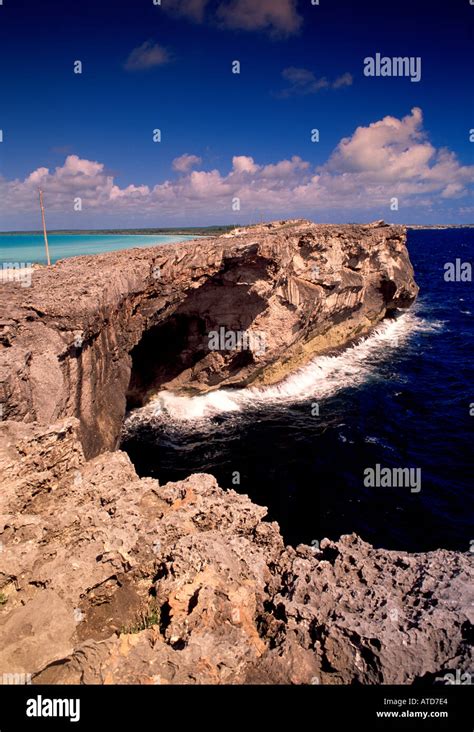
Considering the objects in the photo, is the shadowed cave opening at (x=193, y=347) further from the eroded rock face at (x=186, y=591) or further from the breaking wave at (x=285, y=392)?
the eroded rock face at (x=186, y=591)

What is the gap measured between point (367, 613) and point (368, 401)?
23941 millimetres

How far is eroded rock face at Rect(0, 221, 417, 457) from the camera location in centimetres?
1395

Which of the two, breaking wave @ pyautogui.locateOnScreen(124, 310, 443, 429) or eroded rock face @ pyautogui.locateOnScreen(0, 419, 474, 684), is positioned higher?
eroded rock face @ pyautogui.locateOnScreen(0, 419, 474, 684)

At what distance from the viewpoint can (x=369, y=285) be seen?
1726 inches

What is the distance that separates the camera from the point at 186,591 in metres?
7.59

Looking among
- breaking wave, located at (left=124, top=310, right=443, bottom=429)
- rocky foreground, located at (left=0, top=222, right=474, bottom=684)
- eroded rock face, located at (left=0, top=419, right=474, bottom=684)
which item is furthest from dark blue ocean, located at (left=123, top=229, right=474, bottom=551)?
eroded rock face, located at (left=0, top=419, right=474, bottom=684)

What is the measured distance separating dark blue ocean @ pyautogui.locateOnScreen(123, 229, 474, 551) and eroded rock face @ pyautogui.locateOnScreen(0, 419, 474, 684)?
9.40m

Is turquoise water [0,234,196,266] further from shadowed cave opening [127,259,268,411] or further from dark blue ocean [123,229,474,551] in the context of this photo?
dark blue ocean [123,229,474,551]

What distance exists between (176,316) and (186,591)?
72.6 feet

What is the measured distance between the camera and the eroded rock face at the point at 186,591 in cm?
628

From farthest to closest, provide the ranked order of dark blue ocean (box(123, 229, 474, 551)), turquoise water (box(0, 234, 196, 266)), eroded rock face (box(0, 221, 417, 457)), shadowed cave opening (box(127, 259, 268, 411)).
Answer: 1. turquoise water (box(0, 234, 196, 266))
2. shadowed cave opening (box(127, 259, 268, 411))
3. dark blue ocean (box(123, 229, 474, 551))
4. eroded rock face (box(0, 221, 417, 457))

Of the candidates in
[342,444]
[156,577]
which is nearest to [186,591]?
[156,577]

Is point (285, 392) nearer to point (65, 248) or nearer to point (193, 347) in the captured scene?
point (193, 347)

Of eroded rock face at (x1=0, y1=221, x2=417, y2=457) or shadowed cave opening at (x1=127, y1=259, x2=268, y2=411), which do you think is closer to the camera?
eroded rock face at (x1=0, y1=221, x2=417, y2=457)
